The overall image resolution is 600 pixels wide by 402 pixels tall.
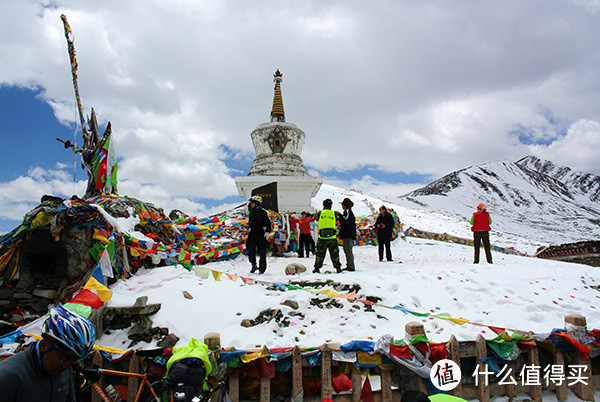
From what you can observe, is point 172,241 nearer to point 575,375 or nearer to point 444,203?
point 575,375

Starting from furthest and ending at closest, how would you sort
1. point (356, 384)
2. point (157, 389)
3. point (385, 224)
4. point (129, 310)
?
1. point (385, 224)
2. point (129, 310)
3. point (356, 384)
4. point (157, 389)

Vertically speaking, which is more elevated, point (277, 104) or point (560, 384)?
point (277, 104)

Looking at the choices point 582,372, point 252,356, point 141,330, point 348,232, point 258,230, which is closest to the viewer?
point 252,356

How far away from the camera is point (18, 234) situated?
5395 millimetres

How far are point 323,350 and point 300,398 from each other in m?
0.49

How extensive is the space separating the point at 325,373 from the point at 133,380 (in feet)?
5.78

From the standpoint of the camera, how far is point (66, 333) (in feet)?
6.56

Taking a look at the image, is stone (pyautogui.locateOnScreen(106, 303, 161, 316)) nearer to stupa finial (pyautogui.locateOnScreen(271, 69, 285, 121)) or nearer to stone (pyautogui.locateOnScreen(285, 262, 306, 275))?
stone (pyautogui.locateOnScreen(285, 262, 306, 275))

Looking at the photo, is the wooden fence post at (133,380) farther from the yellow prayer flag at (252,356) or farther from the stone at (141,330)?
the stone at (141,330)

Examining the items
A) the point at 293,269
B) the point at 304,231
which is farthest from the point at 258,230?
the point at 304,231

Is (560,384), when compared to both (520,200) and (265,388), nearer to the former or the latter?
(265,388)

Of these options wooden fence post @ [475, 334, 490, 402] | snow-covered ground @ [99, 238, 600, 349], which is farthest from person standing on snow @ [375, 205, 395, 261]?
wooden fence post @ [475, 334, 490, 402]

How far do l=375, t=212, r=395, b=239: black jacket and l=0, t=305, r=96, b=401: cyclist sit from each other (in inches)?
330

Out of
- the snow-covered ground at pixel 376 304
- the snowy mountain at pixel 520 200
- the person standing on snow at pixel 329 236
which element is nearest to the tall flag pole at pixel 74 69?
the snow-covered ground at pixel 376 304
